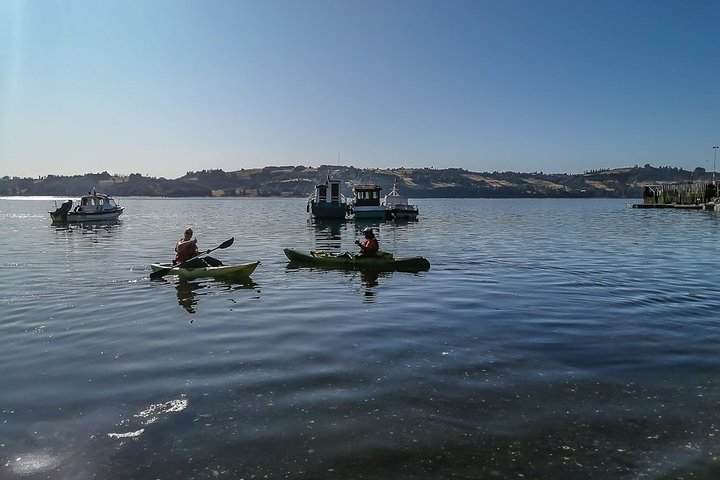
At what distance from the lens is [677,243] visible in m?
A: 34.0

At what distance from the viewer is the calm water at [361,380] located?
661 cm

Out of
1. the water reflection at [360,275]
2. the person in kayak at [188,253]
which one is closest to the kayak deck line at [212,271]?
the person in kayak at [188,253]

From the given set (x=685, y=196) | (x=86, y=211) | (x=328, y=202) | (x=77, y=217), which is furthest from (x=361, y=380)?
(x=685, y=196)

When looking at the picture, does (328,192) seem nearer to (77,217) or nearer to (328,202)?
Answer: (328,202)

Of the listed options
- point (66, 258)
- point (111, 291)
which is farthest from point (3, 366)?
point (66, 258)

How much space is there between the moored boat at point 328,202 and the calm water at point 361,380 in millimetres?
42165

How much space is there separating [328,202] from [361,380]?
5472 centimetres

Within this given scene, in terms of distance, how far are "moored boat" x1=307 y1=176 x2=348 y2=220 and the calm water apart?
42165 millimetres

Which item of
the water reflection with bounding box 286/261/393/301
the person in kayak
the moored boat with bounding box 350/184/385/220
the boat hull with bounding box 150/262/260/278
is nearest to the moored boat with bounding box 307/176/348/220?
the moored boat with bounding box 350/184/385/220

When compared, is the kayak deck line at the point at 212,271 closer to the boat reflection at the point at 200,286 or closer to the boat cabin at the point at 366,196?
the boat reflection at the point at 200,286

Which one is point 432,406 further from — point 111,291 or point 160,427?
point 111,291

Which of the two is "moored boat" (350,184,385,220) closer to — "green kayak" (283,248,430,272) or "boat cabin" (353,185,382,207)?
"boat cabin" (353,185,382,207)

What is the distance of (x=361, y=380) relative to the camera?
9.27 metres

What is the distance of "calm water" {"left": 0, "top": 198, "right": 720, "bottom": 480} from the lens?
661cm
